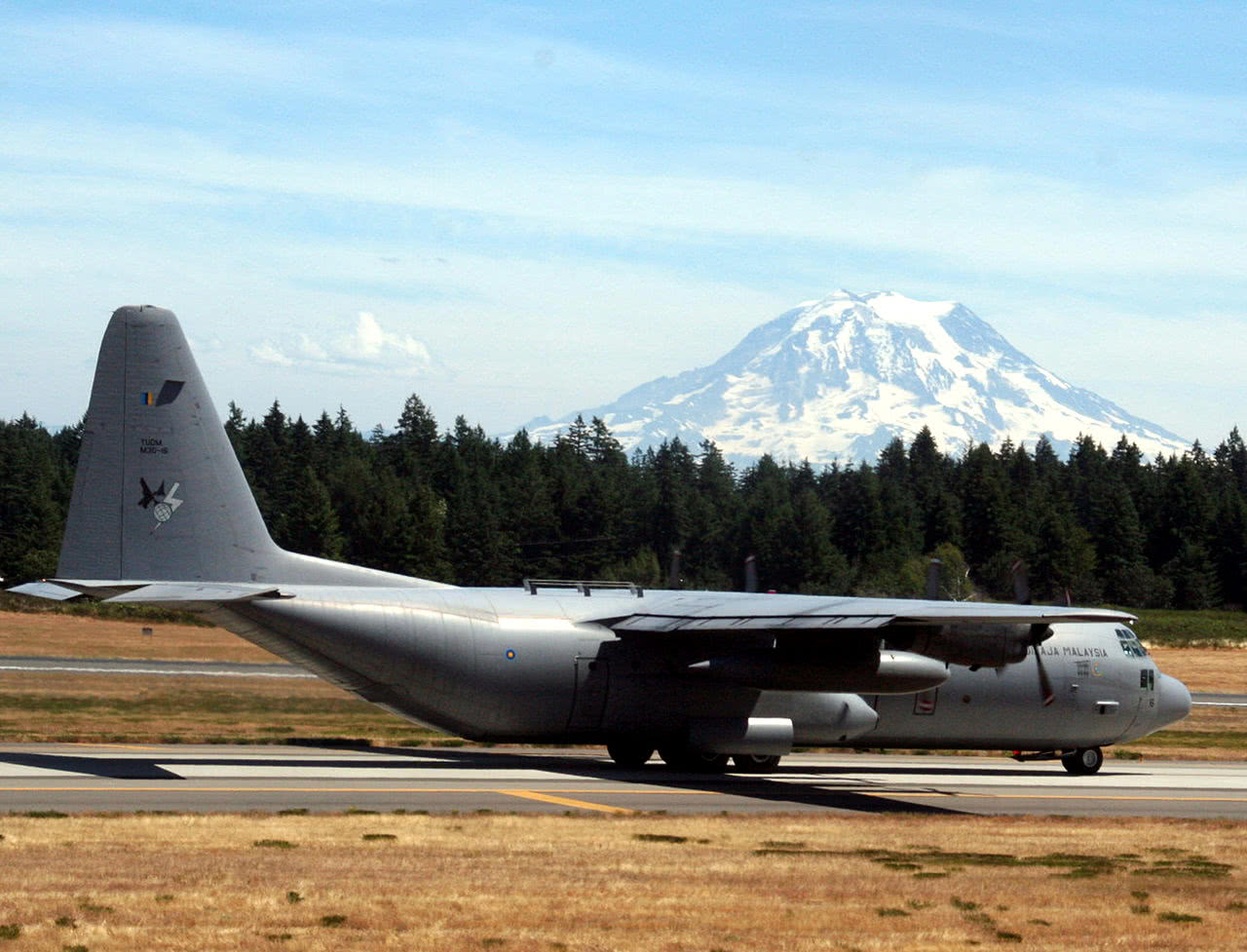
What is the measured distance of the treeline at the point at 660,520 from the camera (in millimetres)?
121125

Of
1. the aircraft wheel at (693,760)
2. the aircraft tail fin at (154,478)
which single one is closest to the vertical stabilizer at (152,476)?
the aircraft tail fin at (154,478)

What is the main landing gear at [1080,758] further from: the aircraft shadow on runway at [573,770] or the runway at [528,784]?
the aircraft shadow on runway at [573,770]

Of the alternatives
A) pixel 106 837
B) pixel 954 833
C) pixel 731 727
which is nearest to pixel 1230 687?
pixel 731 727

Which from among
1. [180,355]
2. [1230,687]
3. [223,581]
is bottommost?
[1230,687]

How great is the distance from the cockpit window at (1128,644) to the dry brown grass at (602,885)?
35.1ft

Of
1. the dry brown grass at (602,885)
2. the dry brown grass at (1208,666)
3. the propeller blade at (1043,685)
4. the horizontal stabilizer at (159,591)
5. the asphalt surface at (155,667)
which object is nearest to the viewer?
the dry brown grass at (602,885)

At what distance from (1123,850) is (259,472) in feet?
449

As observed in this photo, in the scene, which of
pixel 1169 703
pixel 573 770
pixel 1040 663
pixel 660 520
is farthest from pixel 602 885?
pixel 660 520

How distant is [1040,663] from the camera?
29250mm

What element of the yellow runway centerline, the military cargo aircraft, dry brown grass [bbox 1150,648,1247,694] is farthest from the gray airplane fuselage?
dry brown grass [bbox 1150,648,1247,694]

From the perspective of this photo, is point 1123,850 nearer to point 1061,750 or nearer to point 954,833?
point 954,833

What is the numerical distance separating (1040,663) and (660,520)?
12183cm

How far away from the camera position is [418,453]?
6718 inches

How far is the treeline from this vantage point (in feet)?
397
